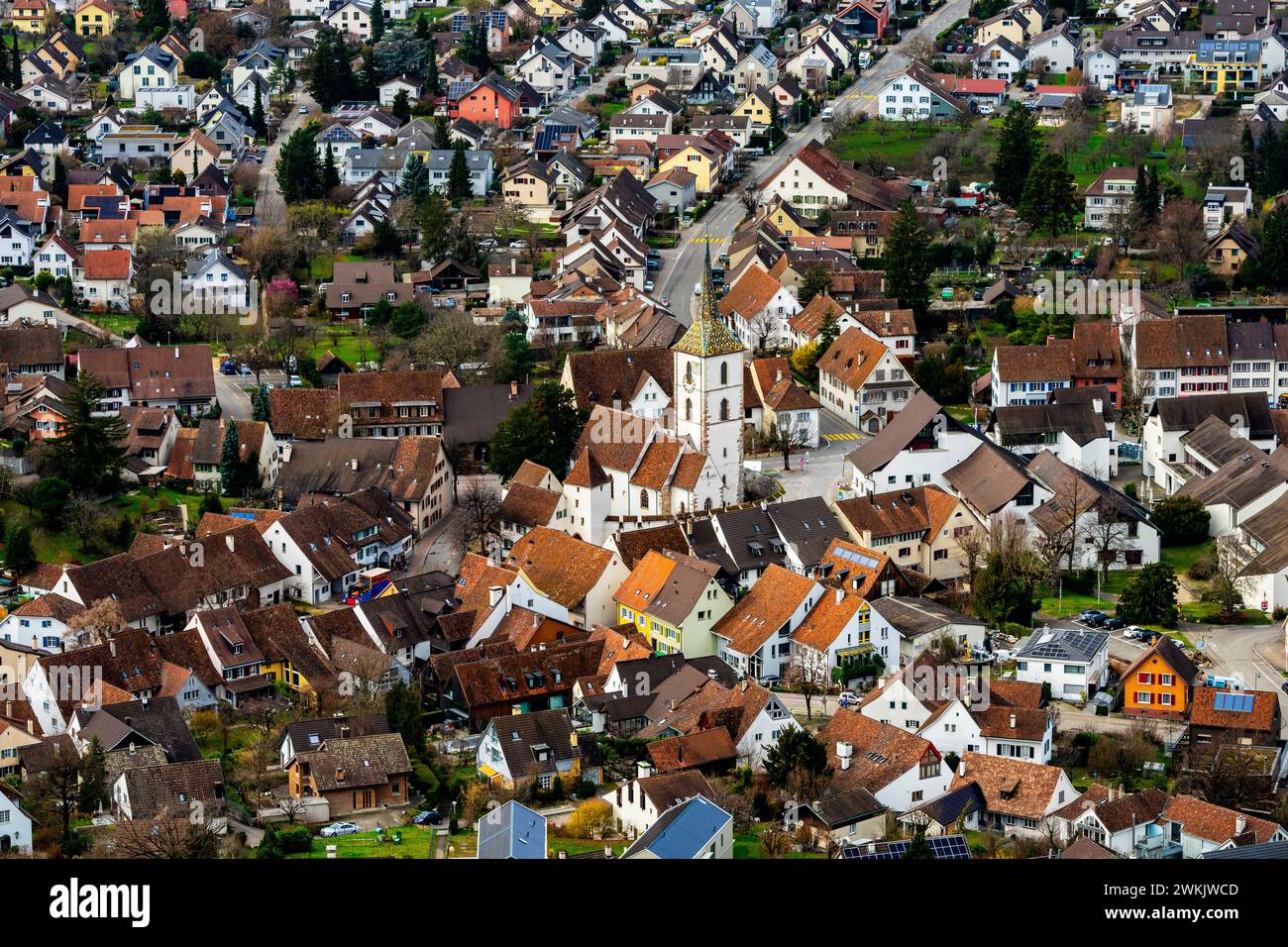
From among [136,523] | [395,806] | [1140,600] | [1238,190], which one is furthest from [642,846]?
[1238,190]

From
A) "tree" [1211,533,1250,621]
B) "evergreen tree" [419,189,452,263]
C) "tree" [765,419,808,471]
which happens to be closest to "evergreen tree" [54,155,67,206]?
"evergreen tree" [419,189,452,263]

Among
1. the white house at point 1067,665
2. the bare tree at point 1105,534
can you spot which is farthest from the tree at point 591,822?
the bare tree at point 1105,534

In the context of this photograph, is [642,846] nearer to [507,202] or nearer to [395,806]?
[395,806]

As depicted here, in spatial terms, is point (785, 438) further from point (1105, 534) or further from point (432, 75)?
point (432, 75)

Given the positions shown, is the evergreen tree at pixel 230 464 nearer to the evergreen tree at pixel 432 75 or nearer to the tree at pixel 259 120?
the tree at pixel 259 120
